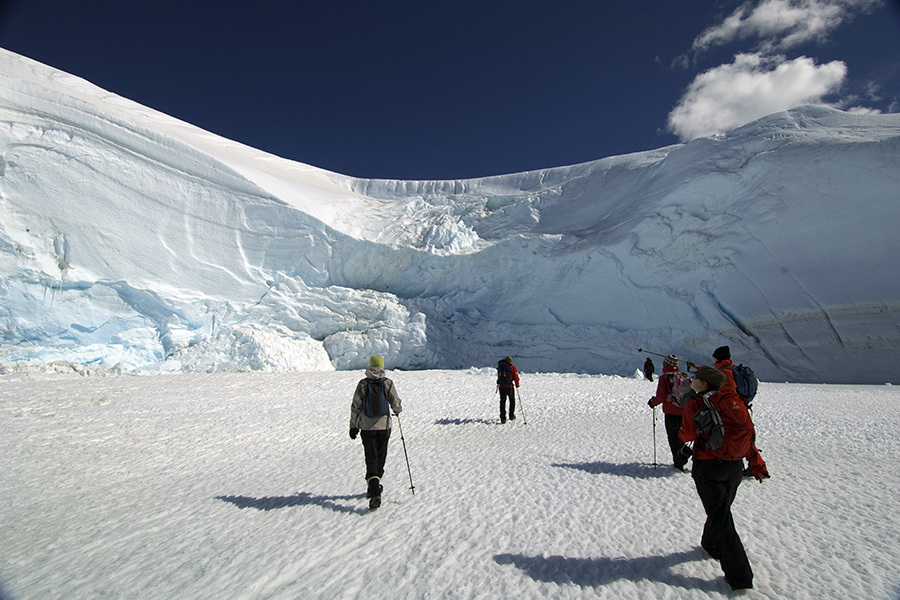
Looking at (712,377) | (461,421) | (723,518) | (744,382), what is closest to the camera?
(723,518)

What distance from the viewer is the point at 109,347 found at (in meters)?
12.7

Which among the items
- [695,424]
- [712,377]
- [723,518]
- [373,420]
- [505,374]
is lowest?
[723,518]

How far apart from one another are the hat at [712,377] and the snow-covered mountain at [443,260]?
11.8m

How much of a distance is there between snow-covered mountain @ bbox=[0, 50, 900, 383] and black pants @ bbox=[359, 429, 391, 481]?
1023 centimetres

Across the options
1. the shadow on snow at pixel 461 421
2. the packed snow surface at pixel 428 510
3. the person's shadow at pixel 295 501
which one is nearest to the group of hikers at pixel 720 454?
the packed snow surface at pixel 428 510

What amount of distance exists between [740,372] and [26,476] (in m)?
6.59

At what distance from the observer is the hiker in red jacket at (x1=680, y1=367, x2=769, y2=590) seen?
2.18 meters

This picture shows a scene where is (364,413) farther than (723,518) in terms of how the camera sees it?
Yes

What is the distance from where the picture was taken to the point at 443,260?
54.5 feet

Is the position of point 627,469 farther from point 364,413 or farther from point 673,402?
point 364,413

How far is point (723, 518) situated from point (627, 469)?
1.83m

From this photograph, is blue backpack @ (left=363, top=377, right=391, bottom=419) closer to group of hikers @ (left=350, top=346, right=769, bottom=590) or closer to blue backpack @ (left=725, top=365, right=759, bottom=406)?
group of hikers @ (left=350, top=346, right=769, bottom=590)

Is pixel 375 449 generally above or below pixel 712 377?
below

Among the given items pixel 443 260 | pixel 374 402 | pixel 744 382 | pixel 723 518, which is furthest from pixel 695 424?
pixel 443 260
